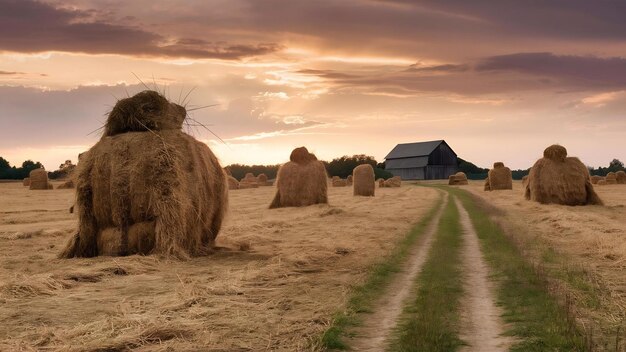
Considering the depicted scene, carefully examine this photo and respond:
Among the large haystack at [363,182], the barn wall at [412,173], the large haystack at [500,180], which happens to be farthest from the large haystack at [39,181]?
the barn wall at [412,173]

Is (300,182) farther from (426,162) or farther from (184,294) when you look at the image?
(426,162)

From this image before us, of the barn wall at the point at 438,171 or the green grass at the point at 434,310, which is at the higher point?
the barn wall at the point at 438,171

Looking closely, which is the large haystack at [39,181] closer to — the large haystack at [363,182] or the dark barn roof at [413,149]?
the large haystack at [363,182]

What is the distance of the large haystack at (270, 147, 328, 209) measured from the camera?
3200 centimetres

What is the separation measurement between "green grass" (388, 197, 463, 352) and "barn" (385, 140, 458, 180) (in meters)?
100

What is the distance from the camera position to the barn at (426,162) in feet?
375

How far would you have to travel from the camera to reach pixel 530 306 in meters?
9.45

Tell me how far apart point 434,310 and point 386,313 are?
0.65 meters

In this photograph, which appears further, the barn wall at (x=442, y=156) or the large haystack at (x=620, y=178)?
the barn wall at (x=442, y=156)

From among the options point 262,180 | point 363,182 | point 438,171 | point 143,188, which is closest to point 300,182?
point 363,182

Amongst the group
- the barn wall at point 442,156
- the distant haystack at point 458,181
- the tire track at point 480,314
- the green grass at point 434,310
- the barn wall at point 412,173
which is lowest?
the tire track at point 480,314

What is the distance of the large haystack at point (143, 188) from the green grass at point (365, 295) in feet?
14.2

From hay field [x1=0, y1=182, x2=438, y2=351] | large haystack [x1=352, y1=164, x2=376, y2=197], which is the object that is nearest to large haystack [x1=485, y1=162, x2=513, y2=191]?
large haystack [x1=352, y1=164, x2=376, y2=197]

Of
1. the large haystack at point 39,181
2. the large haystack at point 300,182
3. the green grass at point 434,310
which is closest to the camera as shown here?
the green grass at point 434,310
